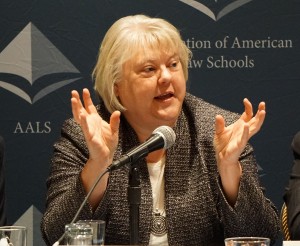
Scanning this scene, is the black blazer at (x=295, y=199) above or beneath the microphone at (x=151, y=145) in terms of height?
beneath

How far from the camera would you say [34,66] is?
3695mm

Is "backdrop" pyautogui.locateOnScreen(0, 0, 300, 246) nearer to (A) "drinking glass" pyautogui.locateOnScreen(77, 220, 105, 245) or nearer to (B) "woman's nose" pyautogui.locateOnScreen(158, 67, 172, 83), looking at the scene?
(B) "woman's nose" pyautogui.locateOnScreen(158, 67, 172, 83)

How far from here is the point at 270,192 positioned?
373 cm

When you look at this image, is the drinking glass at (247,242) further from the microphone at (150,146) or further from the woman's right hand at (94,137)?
the woman's right hand at (94,137)

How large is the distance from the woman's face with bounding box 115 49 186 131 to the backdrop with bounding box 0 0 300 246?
64 cm

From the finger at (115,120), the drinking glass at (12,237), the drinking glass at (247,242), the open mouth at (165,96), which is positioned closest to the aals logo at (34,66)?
the open mouth at (165,96)

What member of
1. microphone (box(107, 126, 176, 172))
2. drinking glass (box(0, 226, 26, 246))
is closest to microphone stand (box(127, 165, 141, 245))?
microphone (box(107, 126, 176, 172))

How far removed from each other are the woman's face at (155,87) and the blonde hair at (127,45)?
1.4 inches

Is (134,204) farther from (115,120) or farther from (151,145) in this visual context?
(115,120)

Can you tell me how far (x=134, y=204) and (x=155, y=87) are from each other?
899mm

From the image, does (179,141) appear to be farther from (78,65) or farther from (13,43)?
(13,43)

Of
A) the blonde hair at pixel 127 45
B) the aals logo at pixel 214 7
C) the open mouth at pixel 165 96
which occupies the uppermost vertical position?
the aals logo at pixel 214 7

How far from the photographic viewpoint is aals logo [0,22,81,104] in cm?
369

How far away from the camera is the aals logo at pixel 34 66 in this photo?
3.69m
